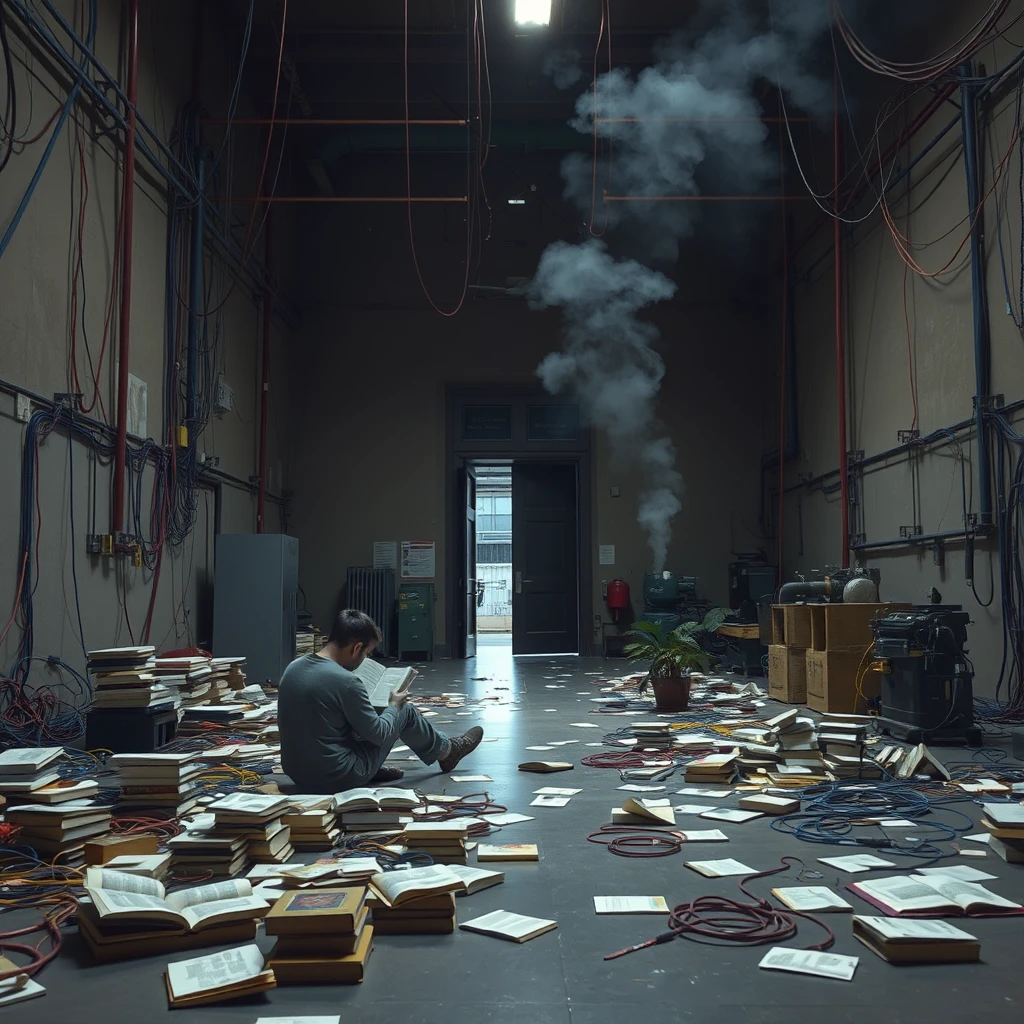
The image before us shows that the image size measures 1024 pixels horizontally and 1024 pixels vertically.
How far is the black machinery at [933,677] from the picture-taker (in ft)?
18.1

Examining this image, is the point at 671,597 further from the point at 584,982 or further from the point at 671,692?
the point at 584,982

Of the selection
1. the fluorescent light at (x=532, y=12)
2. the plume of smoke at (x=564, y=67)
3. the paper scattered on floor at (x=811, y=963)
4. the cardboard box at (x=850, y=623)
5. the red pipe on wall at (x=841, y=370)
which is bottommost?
A: the paper scattered on floor at (x=811, y=963)

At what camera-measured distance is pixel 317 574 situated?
504 inches

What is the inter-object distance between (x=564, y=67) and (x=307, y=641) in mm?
7407

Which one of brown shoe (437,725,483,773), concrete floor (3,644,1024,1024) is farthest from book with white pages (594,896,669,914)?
brown shoe (437,725,483,773)

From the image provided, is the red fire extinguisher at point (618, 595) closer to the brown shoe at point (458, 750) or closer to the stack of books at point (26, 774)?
the brown shoe at point (458, 750)

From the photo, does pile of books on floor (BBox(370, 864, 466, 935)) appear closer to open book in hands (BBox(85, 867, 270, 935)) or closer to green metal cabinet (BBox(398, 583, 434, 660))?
open book in hands (BBox(85, 867, 270, 935))

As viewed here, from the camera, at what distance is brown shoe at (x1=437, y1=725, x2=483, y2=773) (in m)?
4.83

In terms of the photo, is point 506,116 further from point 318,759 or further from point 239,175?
point 318,759

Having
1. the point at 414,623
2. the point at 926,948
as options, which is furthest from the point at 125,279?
the point at 926,948

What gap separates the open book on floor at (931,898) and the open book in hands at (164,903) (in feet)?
5.67

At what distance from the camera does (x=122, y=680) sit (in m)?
5.50

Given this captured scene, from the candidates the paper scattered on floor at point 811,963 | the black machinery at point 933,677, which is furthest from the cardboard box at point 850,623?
the paper scattered on floor at point 811,963

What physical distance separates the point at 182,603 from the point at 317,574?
13.8 ft
